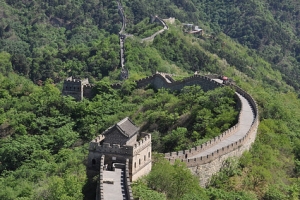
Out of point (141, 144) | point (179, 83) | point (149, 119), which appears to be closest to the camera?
point (141, 144)

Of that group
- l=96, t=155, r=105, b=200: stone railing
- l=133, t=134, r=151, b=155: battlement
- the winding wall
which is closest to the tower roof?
l=133, t=134, r=151, b=155: battlement

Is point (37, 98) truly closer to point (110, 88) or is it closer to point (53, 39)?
point (110, 88)

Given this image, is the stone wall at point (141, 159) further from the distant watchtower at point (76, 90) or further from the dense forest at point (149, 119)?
the distant watchtower at point (76, 90)

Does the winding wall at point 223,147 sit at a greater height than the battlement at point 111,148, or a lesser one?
lesser

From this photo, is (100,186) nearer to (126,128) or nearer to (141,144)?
(141,144)

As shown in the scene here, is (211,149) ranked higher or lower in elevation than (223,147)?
lower

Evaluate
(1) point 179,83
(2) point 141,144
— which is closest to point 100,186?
(2) point 141,144

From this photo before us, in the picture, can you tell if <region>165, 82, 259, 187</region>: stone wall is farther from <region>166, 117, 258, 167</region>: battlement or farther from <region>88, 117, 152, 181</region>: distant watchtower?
<region>88, 117, 152, 181</region>: distant watchtower

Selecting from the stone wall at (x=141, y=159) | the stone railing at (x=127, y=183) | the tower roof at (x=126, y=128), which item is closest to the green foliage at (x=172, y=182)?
the stone wall at (x=141, y=159)

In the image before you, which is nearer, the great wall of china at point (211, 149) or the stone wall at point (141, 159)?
the great wall of china at point (211, 149)
